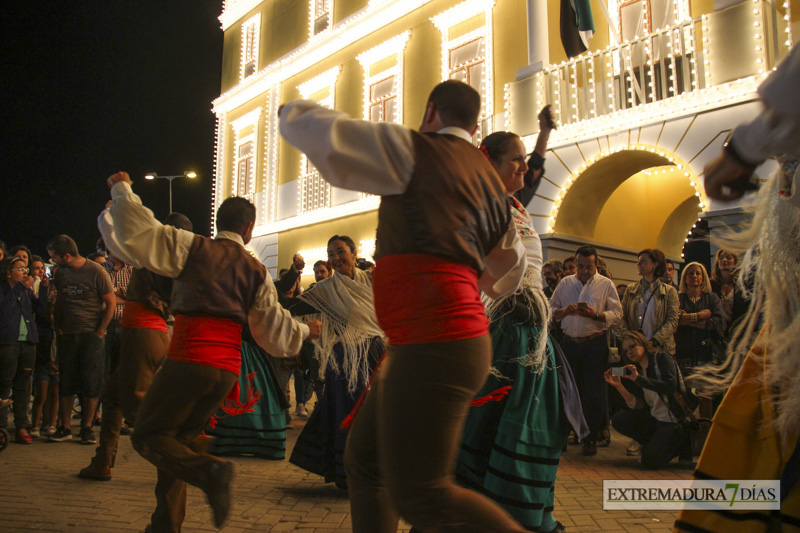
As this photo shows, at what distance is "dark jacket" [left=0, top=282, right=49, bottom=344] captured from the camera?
6.02 metres

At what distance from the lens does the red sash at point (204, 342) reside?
108 inches

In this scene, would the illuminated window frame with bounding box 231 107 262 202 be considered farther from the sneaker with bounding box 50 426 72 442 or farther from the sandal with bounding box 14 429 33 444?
the sandal with bounding box 14 429 33 444

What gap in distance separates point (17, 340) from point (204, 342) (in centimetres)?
448

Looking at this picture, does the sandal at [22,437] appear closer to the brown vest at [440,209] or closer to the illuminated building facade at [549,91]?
the brown vest at [440,209]

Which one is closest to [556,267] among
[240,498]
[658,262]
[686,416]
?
[658,262]

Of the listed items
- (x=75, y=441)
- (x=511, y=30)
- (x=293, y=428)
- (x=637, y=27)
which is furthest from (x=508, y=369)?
(x=511, y=30)

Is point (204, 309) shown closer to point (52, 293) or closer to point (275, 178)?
point (52, 293)

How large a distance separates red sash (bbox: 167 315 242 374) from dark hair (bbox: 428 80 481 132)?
1.50 meters

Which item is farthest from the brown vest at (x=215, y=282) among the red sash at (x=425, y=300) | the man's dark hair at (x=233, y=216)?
the red sash at (x=425, y=300)

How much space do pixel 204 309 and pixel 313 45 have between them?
14534 mm

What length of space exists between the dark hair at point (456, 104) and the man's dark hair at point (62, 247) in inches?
206

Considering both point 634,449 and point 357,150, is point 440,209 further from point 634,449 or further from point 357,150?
point 634,449

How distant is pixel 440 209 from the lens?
1744mm

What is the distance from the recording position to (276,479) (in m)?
4.67
